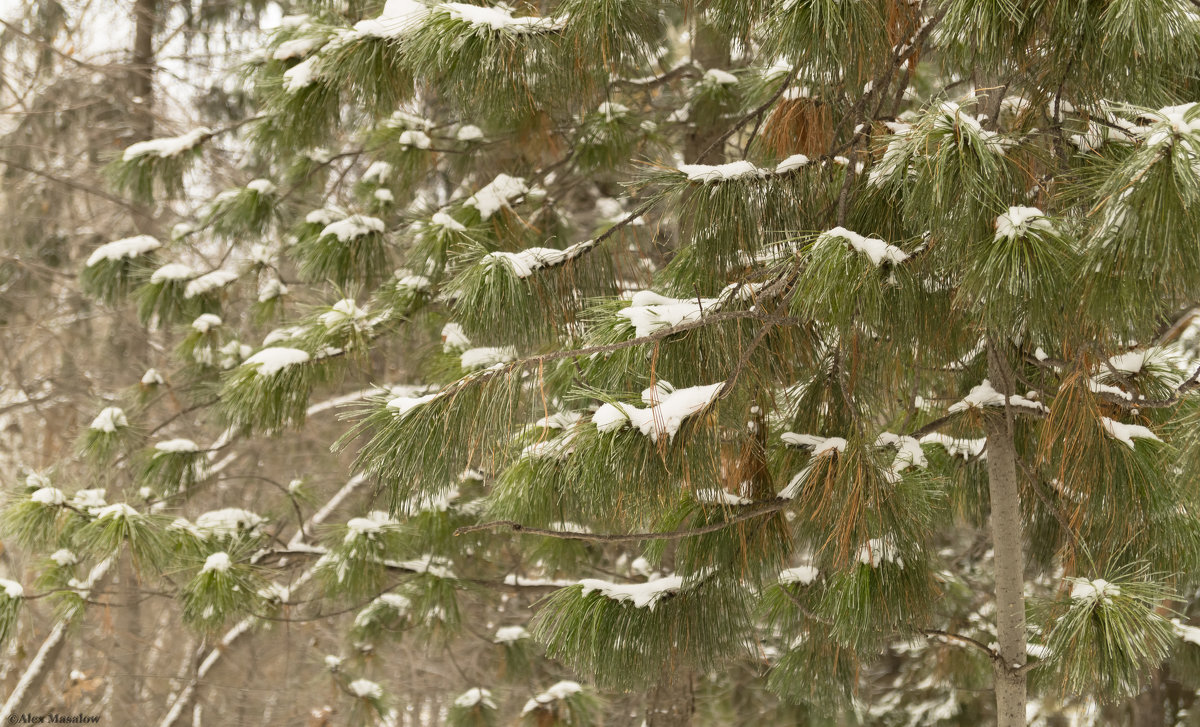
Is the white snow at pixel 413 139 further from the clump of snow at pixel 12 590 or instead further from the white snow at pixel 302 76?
the clump of snow at pixel 12 590

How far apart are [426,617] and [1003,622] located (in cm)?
195

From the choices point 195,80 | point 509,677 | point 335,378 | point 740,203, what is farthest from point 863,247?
point 195,80

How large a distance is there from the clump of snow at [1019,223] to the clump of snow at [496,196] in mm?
1695

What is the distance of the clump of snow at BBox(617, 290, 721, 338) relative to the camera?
1.75m

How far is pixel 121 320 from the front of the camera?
5695 millimetres

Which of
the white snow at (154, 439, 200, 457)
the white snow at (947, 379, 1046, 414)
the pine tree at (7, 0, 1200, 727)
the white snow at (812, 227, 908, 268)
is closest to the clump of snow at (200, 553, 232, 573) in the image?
the pine tree at (7, 0, 1200, 727)

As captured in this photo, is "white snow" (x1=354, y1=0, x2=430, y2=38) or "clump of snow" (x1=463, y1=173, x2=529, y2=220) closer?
"white snow" (x1=354, y1=0, x2=430, y2=38)

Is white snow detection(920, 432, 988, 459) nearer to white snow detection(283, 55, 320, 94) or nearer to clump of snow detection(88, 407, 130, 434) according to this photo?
white snow detection(283, 55, 320, 94)

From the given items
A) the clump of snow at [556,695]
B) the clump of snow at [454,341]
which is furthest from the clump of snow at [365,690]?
the clump of snow at [454,341]

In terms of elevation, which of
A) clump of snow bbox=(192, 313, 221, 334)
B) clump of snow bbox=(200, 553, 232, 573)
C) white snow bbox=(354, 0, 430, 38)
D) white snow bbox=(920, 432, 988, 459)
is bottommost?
clump of snow bbox=(200, 553, 232, 573)

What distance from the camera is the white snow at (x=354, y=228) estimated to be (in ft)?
9.76

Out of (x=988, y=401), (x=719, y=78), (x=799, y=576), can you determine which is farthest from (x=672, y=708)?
(x=719, y=78)

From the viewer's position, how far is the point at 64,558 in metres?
3.09

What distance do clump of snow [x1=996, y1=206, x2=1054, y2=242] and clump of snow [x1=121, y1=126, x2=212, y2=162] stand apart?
112 inches
